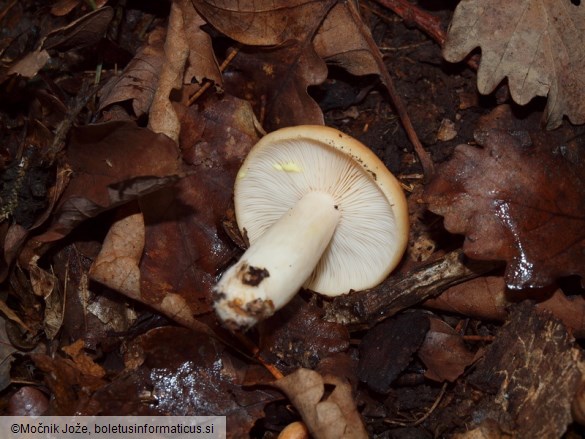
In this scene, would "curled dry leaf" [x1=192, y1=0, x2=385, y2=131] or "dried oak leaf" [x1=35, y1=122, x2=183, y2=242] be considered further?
"curled dry leaf" [x1=192, y1=0, x2=385, y2=131]

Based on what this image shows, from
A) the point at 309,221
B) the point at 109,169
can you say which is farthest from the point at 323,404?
the point at 109,169

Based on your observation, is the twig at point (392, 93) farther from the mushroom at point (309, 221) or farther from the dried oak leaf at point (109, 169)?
the dried oak leaf at point (109, 169)

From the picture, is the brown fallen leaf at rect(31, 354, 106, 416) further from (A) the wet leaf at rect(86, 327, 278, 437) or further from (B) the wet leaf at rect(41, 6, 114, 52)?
(B) the wet leaf at rect(41, 6, 114, 52)

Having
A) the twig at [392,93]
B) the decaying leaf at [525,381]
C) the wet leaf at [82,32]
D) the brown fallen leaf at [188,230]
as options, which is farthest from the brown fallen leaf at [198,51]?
the decaying leaf at [525,381]

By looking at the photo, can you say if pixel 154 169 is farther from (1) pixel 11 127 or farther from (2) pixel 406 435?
(2) pixel 406 435

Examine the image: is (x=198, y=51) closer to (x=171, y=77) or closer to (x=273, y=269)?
(x=171, y=77)

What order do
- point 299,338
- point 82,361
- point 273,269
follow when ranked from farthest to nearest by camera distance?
1. point 299,338
2. point 82,361
3. point 273,269

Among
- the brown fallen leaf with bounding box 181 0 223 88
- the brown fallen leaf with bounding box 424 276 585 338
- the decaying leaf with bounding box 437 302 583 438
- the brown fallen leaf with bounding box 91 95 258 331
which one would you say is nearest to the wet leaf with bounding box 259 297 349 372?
the brown fallen leaf with bounding box 91 95 258 331
